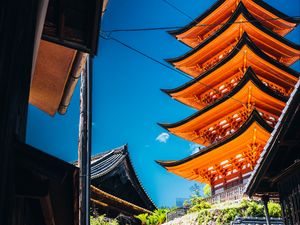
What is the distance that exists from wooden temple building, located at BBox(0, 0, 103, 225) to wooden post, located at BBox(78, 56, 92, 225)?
0.53m

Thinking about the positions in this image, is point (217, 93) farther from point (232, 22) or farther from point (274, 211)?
point (274, 211)

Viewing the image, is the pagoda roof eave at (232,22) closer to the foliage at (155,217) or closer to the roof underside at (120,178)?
the roof underside at (120,178)

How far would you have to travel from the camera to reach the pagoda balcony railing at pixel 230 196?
1767 centimetres

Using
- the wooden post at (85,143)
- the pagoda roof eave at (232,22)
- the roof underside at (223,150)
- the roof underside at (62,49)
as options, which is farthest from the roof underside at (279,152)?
the pagoda roof eave at (232,22)

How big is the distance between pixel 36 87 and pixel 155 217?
13.9m

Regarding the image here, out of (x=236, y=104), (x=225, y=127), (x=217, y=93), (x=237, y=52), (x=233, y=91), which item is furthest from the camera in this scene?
(x=217, y=93)

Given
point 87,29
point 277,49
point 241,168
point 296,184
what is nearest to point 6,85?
point 87,29

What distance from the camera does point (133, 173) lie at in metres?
17.5

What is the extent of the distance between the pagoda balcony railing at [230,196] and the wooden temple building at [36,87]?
13.9m

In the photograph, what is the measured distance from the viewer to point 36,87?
528 cm

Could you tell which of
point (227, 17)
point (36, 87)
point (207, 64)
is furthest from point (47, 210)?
point (227, 17)

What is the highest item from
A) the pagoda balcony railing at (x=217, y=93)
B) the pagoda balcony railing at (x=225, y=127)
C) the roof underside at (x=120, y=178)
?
the pagoda balcony railing at (x=217, y=93)

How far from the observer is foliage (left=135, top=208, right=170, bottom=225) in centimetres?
1620

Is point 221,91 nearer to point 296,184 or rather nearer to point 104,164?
point 104,164
